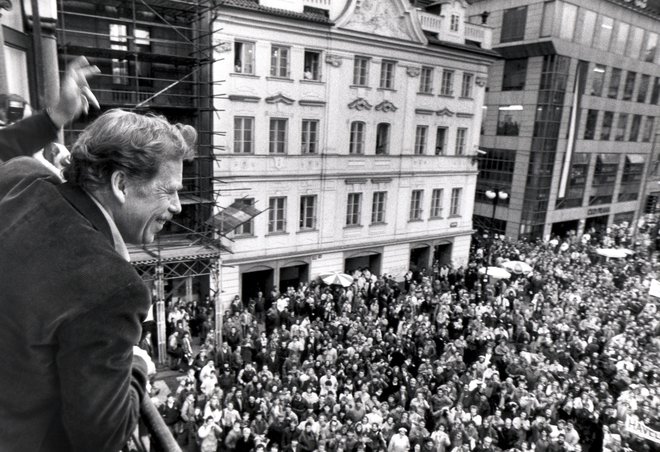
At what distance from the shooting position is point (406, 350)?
14.9 meters

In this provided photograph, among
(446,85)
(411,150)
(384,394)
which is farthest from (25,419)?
(446,85)

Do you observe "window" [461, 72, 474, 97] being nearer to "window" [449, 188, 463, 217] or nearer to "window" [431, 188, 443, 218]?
"window" [449, 188, 463, 217]

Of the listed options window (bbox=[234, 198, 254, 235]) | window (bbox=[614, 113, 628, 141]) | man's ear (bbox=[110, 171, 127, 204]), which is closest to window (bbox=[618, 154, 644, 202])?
window (bbox=[614, 113, 628, 141])

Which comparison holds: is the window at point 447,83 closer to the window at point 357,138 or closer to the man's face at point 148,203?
the window at point 357,138

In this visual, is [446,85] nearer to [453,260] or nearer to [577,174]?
[453,260]

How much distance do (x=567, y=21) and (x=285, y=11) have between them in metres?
22.8

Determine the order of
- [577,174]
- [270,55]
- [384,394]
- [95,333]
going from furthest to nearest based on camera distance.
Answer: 1. [577,174]
2. [270,55]
3. [384,394]
4. [95,333]

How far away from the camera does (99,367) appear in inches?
51.9

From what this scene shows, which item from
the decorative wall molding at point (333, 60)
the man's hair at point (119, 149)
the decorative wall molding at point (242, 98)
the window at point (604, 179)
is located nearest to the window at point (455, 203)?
the decorative wall molding at point (333, 60)

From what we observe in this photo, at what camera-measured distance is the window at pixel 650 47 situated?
132 feet

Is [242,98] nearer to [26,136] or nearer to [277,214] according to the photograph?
[277,214]

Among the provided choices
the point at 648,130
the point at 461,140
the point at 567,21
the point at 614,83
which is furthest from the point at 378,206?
the point at 648,130

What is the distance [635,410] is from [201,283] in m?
16.0

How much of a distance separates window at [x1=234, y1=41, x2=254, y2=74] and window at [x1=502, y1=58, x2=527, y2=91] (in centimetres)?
2288
